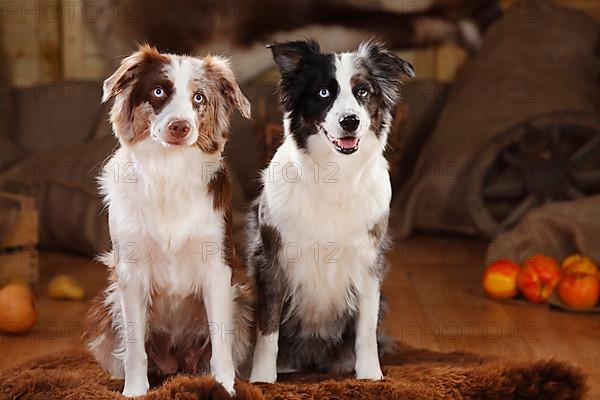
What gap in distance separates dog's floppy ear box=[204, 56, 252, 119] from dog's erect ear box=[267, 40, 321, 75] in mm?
205

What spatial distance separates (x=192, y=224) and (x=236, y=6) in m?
3.16

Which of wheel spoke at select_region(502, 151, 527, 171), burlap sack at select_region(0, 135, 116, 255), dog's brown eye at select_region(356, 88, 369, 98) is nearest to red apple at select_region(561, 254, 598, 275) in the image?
wheel spoke at select_region(502, 151, 527, 171)

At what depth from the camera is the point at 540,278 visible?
3660 mm

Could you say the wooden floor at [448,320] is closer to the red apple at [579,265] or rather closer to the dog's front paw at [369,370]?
the red apple at [579,265]

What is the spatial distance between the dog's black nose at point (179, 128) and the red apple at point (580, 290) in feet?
5.96

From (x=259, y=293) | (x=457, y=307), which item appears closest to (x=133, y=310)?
(x=259, y=293)

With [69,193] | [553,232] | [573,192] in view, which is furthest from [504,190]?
[69,193]

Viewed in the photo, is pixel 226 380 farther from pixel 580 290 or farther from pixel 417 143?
pixel 417 143

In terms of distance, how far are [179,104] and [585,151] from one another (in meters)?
2.74

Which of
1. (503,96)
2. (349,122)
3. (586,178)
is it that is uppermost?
(349,122)

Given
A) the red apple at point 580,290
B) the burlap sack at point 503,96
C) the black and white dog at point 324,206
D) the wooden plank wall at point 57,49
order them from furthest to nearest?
the wooden plank wall at point 57,49
the burlap sack at point 503,96
the red apple at point 580,290
the black and white dog at point 324,206

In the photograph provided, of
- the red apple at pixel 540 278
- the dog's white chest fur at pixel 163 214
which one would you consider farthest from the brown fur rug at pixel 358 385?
the red apple at pixel 540 278

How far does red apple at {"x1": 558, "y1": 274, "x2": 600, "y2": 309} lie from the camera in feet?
11.5

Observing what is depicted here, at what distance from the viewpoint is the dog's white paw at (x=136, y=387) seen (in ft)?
8.10
